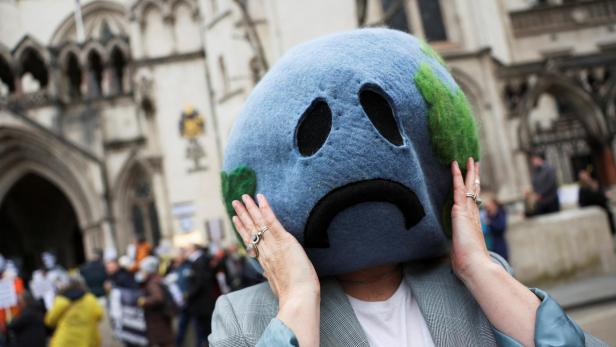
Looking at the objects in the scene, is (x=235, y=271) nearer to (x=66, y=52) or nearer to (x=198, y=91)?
(x=198, y=91)

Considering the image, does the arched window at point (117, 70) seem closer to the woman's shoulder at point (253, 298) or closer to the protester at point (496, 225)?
the protester at point (496, 225)

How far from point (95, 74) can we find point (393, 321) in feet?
64.7

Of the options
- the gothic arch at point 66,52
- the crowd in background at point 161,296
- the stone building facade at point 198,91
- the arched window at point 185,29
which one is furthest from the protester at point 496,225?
the gothic arch at point 66,52

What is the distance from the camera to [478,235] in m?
1.29

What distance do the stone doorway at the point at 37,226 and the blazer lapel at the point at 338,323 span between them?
22494 millimetres

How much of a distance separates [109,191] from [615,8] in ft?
68.4

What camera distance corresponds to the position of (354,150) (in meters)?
1.15

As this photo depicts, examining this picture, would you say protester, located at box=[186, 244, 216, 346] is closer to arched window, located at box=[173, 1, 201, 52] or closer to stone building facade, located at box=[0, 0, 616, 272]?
stone building facade, located at box=[0, 0, 616, 272]

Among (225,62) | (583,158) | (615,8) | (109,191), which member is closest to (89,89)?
(109,191)

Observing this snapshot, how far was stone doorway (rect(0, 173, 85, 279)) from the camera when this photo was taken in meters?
21.8

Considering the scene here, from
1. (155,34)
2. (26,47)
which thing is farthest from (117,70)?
(26,47)

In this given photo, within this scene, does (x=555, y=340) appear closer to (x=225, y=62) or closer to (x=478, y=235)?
(x=478, y=235)

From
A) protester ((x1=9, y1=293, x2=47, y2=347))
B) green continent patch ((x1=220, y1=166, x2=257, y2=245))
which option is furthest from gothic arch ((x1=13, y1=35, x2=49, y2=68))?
green continent patch ((x1=220, y1=166, x2=257, y2=245))

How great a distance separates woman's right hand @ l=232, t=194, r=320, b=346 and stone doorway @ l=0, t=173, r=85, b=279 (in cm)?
2242
